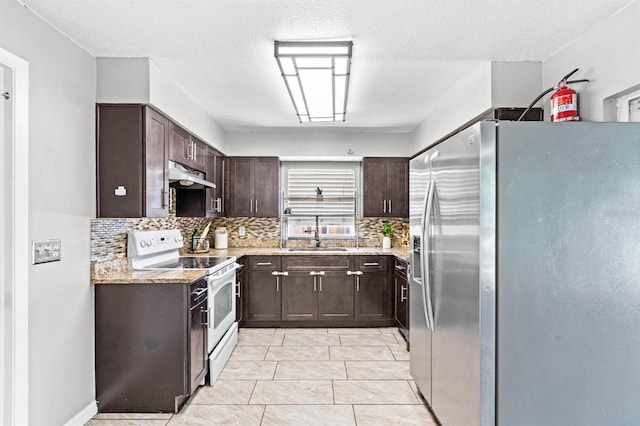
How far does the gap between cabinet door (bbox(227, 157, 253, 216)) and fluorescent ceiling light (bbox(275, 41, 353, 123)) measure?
1.46 m

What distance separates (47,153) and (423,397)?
2.89m

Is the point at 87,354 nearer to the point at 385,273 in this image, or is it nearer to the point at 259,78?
the point at 259,78

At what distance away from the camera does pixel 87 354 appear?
9.06 ft

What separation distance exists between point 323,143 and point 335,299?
6.50ft

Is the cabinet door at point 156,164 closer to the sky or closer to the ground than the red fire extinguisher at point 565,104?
closer to the ground

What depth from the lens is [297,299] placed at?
493 centimetres

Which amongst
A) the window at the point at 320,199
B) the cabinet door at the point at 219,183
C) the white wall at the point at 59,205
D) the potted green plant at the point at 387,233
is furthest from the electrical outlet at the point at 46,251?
the potted green plant at the point at 387,233

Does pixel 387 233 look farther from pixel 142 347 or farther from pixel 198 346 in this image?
pixel 142 347

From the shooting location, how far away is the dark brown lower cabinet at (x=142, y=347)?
2814mm

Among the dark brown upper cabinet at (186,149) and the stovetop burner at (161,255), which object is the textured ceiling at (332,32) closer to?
the dark brown upper cabinet at (186,149)

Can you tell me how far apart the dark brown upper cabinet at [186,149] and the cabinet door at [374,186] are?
6.67ft

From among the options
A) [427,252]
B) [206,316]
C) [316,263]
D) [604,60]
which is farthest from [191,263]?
[604,60]

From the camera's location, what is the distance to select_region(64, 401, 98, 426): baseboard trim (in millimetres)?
2586

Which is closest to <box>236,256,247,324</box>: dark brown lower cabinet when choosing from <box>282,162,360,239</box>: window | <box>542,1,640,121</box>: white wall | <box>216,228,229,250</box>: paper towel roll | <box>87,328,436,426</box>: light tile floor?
<box>87,328,436,426</box>: light tile floor
